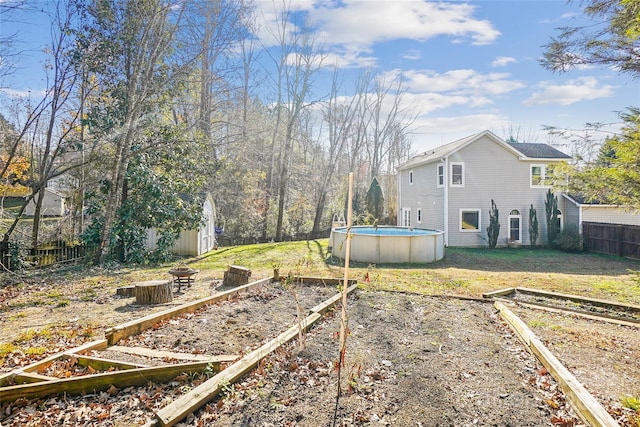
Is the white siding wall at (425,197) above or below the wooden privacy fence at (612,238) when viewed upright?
above

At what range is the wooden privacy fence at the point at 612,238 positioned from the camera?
1409 cm

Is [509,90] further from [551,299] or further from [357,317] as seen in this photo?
[357,317]

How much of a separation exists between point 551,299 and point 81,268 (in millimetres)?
12197

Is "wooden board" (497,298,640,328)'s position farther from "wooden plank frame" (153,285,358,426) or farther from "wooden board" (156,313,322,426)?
"wooden board" (156,313,322,426)

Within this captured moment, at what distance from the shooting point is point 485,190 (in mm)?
17891

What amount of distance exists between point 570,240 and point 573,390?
53.7ft

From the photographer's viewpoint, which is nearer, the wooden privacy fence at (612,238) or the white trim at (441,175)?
the wooden privacy fence at (612,238)

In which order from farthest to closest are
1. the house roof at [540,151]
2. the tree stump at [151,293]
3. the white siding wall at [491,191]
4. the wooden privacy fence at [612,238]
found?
the house roof at [540,151], the white siding wall at [491,191], the wooden privacy fence at [612,238], the tree stump at [151,293]

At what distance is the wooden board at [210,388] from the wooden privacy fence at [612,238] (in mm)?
16146

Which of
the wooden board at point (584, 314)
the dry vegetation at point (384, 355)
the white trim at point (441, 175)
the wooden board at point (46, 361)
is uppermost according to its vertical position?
the white trim at point (441, 175)

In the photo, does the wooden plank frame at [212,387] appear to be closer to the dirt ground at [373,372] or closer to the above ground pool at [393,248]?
the dirt ground at [373,372]

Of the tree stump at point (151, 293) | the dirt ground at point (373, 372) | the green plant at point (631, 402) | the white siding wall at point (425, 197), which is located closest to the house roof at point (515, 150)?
the white siding wall at point (425, 197)

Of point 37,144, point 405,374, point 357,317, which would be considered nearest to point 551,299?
point 357,317

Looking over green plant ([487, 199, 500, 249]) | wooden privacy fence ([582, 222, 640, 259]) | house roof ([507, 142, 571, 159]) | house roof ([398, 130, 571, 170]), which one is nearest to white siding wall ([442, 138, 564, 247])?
house roof ([398, 130, 571, 170])
